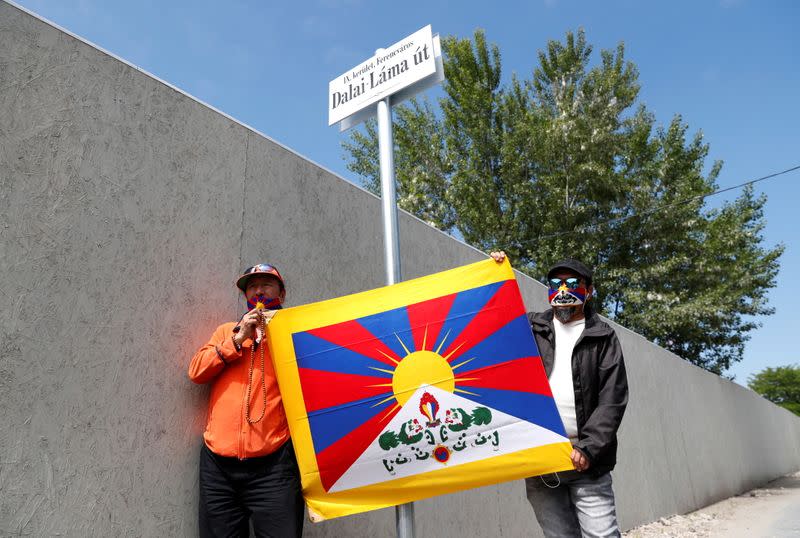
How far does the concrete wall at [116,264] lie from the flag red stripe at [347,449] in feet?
2.04

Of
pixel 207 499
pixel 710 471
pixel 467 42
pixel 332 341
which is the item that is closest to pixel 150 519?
pixel 207 499

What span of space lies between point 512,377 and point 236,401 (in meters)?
1.27

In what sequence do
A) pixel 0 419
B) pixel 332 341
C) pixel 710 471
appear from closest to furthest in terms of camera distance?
pixel 0 419 < pixel 332 341 < pixel 710 471

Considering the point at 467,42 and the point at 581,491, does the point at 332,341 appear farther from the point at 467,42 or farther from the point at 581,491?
the point at 467,42

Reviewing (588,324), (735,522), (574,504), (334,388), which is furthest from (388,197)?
(735,522)

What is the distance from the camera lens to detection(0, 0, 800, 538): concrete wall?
2254 mm

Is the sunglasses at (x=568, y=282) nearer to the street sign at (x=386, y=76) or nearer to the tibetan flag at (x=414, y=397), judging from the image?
the tibetan flag at (x=414, y=397)

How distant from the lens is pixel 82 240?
251 cm

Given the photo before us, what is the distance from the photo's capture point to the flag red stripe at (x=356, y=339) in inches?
111

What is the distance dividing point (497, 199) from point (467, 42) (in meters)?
4.80

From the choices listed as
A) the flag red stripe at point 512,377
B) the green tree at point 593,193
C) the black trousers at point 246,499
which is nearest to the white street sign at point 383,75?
the flag red stripe at point 512,377

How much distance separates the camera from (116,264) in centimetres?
262

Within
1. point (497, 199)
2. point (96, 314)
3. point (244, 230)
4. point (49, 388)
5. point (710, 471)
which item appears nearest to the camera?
point (49, 388)

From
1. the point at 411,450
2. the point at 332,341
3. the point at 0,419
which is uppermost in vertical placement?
the point at 332,341
